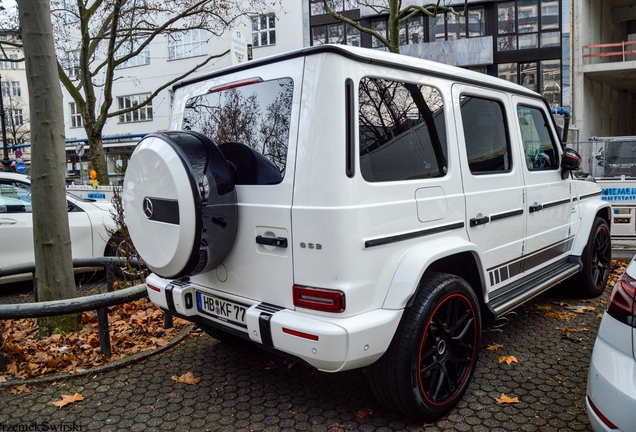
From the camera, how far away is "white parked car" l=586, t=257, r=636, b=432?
2107mm

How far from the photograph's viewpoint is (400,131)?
313 cm

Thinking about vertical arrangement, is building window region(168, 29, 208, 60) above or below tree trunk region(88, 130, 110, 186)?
above

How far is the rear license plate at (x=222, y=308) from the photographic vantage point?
3.12m

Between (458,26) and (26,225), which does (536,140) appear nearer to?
(26,225)

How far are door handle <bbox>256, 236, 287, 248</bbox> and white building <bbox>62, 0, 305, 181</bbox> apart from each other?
26.2 meters

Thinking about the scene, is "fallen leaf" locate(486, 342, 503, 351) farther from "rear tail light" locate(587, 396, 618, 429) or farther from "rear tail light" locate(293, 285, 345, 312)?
"rear tail light" locate(293, 285, 345, 312)

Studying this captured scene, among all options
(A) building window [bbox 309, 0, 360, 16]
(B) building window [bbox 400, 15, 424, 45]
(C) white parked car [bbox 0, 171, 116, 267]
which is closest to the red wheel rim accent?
(C) white parked car [bbox 0, 171, 116, 267]

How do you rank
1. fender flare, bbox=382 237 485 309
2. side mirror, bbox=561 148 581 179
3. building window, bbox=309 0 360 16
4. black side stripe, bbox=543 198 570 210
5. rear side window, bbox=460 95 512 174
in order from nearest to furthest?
fender flare, bbox=382 237 485 309, rear side window, bbox=460 95 512 174, black side stripe, bbox=543 198 570 210, side mirror, bbox=561 148 581 179, building window, bbox=309 0 360 16

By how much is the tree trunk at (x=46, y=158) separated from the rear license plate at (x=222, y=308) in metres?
1.80

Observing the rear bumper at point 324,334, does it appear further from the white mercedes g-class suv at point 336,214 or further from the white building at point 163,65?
the white building at point 163,65

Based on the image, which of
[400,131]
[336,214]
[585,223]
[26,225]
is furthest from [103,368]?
[585,223]

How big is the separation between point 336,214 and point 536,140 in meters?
2.76

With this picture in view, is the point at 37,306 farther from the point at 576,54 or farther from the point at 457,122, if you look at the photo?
the point at 576,54

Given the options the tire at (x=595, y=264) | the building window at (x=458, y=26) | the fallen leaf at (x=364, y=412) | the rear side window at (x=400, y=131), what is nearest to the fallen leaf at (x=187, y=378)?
the fallen leaf at (x=364, y=412)
